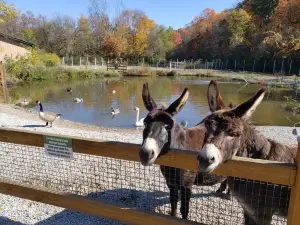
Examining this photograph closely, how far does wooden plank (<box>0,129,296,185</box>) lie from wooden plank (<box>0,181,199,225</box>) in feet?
2.12

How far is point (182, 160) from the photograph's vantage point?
7.78ft

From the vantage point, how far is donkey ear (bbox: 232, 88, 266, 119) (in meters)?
1.95

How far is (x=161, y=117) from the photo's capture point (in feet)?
8.68

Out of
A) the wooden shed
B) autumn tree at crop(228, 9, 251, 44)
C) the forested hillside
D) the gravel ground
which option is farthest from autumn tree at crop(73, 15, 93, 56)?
the gravel ground

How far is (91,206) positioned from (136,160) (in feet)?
3.17

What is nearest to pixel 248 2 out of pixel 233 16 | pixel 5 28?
pixel 233 16

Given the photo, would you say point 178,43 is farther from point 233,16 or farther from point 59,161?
point 59,161

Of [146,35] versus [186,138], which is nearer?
[186,138]

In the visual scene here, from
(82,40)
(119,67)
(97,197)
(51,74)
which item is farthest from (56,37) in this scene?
(97,197)

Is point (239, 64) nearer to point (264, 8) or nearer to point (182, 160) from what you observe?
point (264, 8)

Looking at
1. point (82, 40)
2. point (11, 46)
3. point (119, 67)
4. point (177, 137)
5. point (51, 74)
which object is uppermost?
point (82, 40)

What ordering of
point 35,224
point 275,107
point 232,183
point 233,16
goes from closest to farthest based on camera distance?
point 232,183 < point 35,224 < point 275,107 < point 233,16

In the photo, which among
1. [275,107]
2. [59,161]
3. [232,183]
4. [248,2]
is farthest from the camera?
[248,2]

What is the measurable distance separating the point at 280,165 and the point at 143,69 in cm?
4482
